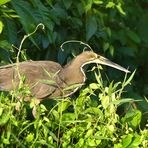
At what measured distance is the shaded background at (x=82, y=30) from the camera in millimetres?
3799

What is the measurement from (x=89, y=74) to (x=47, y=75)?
1.38 meters

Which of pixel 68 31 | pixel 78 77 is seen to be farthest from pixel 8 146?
pixel 68 31

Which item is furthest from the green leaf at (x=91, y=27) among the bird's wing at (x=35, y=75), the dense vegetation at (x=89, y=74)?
the bird's wing at (x=35, y=75)

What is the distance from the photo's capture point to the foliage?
248cm

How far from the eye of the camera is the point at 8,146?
246cm

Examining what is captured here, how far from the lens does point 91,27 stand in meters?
5.33

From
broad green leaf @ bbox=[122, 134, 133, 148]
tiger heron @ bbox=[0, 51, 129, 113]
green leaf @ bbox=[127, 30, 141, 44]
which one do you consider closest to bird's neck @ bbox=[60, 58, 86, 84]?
tiger heron @ bbox=[0, 51, 129, 113]

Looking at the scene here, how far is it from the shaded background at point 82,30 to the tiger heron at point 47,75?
0.32ft

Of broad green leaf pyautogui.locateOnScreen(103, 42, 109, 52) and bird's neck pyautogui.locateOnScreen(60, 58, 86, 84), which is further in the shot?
broad green leaf pyautogui.locateOnScreen(103, 42, 109, 52)

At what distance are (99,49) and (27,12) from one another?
7.53 feet

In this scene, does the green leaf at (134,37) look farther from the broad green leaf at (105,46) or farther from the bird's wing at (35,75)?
the bird's wing at (35,75)

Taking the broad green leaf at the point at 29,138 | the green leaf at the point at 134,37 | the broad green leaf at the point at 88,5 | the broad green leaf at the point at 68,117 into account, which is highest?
the broad green leaf at the point at 68,117

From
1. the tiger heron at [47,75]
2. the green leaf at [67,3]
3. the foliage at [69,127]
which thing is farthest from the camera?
the green leaf at [67,3]

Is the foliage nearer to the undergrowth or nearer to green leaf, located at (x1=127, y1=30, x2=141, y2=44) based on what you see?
the undergrowth
